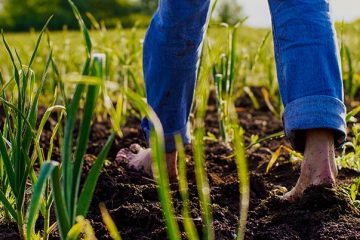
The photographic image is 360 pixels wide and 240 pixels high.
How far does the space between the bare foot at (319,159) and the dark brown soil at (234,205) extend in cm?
2

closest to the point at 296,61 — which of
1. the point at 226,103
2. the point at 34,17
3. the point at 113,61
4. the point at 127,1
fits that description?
the point at 226,103

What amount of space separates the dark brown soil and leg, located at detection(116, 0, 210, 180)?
0.19 metres

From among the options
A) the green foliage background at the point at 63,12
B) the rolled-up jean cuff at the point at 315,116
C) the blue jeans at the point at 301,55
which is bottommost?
the green foliage background at the point at 63,12

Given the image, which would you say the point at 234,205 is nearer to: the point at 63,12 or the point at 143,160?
the point at 143,160

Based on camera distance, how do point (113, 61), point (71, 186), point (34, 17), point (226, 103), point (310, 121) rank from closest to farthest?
1. point (71, 186)
2. point (310, 121)
3. point (226, 103)
4. point (113, 61)
5. point (34, 17)

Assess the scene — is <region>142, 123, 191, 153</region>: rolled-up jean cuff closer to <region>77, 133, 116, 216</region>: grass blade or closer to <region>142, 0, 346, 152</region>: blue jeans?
<region>142, 0, 346, 152</region>: blue jeans

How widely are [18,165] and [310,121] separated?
641mm

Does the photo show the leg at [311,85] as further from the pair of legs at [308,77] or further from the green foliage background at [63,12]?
the green foliage background at [63,12]

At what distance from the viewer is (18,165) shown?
1.44 metres

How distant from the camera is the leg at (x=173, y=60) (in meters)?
1.80

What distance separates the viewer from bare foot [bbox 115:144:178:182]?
2062 mm

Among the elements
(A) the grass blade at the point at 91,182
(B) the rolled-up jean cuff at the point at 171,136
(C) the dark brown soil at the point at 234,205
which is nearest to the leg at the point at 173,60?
(B) the rolled-up jean cuff at the point at 171,136

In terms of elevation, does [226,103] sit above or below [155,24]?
below

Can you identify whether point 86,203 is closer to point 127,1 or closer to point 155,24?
point 155,24
